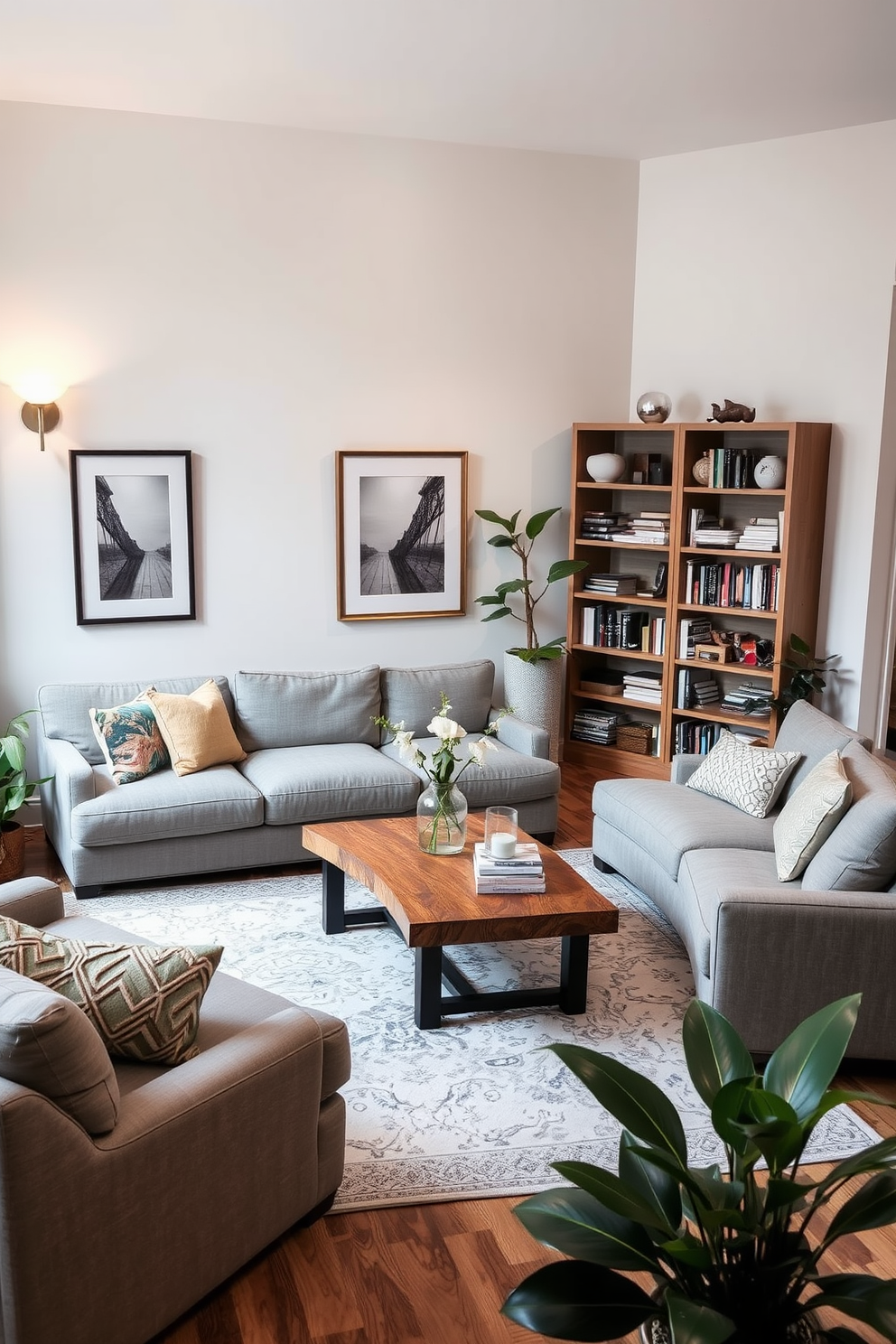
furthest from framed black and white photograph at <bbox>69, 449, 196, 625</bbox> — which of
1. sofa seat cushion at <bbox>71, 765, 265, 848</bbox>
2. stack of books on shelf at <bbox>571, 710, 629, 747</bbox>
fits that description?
stack of books on shelf at <bbox>571, 710, 629, 747</bbox>

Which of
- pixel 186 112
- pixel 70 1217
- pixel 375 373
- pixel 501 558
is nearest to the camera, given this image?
pixel 70 1217

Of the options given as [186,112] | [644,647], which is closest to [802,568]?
[644,647]

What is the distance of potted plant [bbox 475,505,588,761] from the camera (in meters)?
6.29

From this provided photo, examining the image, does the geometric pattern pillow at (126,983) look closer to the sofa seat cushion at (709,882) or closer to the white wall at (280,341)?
the sofa seat cushion at (709,882)

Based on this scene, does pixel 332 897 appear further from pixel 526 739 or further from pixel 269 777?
pixel 526 739

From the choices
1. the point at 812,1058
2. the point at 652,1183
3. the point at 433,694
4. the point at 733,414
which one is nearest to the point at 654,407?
the point at 733,414

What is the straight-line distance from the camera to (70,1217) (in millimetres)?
2182

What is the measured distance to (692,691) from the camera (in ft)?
20.5

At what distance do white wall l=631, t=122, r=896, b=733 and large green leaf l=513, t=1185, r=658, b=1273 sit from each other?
4.26 m

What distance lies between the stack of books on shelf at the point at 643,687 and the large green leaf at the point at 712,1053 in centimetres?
428

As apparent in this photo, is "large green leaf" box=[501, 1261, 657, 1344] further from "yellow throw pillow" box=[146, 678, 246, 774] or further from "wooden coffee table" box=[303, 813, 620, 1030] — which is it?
"yellow throw pillow" box=[146, 678, 246, 774]

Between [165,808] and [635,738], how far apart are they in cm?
281

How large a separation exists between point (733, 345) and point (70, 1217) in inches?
209

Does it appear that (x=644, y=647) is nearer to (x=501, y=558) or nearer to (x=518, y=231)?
(x=501, y=558)
